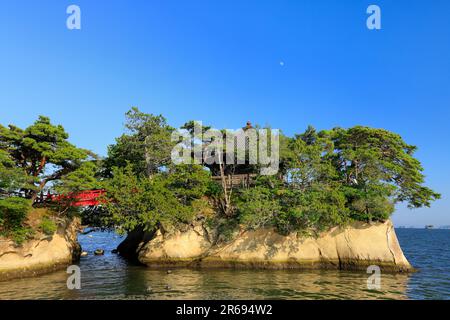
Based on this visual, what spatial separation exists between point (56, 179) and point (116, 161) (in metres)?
7.54

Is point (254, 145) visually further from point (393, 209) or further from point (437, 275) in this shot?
point (437, 275)

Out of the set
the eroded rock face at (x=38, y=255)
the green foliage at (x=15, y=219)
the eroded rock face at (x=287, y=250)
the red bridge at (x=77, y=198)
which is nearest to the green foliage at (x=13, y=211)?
the green foliage at (x=15, y=219)

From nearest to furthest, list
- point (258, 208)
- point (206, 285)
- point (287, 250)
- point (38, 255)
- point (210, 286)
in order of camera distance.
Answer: point (210, 286)
point (206, 285)
point (38, 255)
point (258, 208)
point (287, 250)

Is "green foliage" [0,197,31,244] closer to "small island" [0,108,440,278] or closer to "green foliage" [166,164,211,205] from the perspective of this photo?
"small island" [0,108,440,278]

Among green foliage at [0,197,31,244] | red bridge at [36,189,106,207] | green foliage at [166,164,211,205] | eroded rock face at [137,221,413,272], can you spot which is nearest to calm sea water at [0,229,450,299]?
eroded rock face at [137,221,413,272]

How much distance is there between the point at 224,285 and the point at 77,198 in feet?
53.3

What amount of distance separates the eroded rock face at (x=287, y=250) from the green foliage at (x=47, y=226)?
8.24 metres

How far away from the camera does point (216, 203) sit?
102 feet

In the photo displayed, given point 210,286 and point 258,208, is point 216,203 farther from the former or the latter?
point 210,286

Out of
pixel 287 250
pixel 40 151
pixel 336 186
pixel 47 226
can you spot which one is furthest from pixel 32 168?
pixel 336 186

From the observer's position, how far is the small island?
82.4 ft

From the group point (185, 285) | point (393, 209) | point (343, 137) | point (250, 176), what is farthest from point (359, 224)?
point (185, 285)

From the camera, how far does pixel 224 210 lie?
98.7 feet
